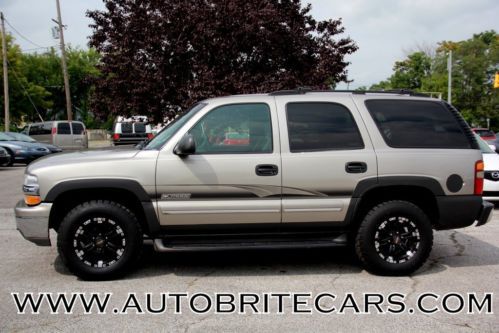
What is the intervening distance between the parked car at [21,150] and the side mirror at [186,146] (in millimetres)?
17216

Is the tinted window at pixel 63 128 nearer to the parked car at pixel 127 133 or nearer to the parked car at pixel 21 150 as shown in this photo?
the parked car at pixel 21 150

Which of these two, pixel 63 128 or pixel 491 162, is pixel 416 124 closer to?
pixel 491 162

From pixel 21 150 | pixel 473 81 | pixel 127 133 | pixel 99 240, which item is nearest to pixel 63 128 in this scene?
pixel 127 133

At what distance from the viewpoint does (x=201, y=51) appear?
1484 cm

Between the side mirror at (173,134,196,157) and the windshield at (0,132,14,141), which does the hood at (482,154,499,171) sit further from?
the windshield at (0,132,14,141)

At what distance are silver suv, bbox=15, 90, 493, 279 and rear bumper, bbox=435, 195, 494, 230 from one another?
0.03ft

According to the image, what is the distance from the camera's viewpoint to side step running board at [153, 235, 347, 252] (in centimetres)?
502

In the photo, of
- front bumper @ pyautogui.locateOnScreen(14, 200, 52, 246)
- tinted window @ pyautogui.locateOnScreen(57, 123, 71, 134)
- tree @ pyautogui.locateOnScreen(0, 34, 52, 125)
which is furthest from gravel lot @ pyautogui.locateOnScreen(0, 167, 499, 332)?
tree @ pyautogui.locateOnScreen(0, 34, 52, 125)

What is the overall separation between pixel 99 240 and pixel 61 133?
2437 centimetres

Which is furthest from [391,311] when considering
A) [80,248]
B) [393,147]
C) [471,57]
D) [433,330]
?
[471,57]

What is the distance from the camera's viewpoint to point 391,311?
14.1ft

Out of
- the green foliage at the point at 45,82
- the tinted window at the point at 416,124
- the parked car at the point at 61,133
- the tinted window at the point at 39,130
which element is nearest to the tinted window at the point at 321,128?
the tinted window at the point at 416,124

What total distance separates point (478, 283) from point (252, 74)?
1124 centimetres

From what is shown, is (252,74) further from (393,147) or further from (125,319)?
(125,319)
